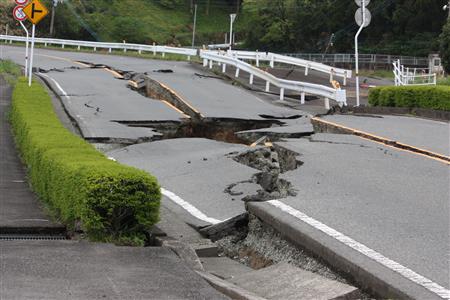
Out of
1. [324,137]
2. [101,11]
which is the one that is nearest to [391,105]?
[324,137]

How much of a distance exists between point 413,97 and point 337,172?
10186 mm

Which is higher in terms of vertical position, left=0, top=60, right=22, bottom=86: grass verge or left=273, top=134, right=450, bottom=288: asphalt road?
left=0, top=60, right=22, bottom=86: grass verge

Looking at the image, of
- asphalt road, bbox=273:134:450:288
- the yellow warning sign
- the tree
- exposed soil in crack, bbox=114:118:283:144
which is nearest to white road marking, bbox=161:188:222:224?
asphalt road, bbox=273:134:450:288

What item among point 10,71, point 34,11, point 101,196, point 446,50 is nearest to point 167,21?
point 446,50

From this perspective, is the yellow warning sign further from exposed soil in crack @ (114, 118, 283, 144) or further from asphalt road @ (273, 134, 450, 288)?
asphalt road @ (273, 134, 450, 288)

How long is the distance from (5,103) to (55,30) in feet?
162

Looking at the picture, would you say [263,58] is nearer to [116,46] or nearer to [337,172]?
[116,46]

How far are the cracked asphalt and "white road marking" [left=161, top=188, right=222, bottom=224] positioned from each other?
0.35 feet

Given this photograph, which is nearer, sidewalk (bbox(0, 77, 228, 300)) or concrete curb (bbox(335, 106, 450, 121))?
sidewalk (bbox(0, 77, 228, 300))

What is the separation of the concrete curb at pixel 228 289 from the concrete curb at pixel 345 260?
0.82 m

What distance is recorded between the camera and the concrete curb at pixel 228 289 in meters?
5.17

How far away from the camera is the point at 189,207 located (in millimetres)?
→ 8820

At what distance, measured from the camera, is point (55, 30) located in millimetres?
65750

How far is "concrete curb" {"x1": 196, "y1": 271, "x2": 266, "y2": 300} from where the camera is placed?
517cm
